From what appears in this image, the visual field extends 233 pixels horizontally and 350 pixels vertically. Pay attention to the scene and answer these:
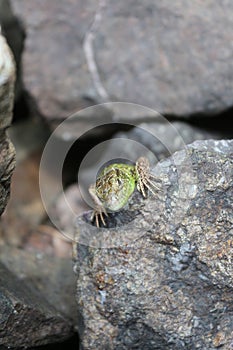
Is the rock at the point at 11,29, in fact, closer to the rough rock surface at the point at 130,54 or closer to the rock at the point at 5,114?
the rough rock surface at the point at 130,54

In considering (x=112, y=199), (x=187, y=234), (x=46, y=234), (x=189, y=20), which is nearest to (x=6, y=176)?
(x=112, y=199)

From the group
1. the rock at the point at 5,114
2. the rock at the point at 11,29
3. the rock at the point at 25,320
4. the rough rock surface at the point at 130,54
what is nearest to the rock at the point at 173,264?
the rock at the point at 25,320

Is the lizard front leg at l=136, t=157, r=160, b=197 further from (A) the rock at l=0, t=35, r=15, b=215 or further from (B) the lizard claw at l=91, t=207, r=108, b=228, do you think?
(A) the rock at l=0, t=35, r=15, b=215

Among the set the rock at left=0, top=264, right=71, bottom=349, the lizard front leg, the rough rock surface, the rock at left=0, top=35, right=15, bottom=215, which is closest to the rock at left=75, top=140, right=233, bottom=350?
the lizard front leg

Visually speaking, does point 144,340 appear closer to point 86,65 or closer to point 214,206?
point 214,206

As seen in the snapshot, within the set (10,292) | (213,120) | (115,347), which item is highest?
(10,292)

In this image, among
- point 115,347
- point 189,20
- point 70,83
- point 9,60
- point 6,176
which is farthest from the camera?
point 70,83
